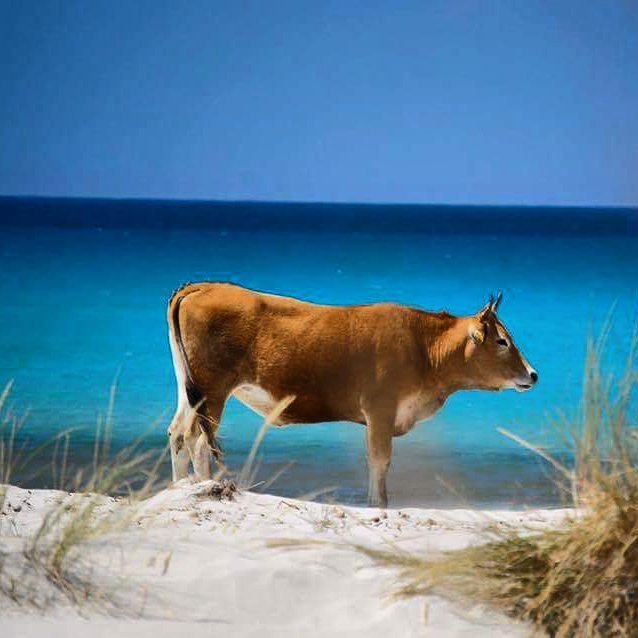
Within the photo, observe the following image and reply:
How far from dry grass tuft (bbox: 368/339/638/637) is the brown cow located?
224cm

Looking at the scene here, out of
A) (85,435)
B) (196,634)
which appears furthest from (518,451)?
(196,634)

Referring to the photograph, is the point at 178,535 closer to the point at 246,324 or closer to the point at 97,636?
the point at 97,636

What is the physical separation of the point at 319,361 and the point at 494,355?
69 cm

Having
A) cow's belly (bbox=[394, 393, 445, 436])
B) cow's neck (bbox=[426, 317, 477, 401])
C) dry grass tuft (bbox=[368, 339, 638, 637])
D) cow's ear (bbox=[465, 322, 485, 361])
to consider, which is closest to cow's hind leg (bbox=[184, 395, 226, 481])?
cow's belly (bbox=[394, 393, 445, 436])

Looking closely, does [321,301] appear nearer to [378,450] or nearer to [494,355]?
[494,355]

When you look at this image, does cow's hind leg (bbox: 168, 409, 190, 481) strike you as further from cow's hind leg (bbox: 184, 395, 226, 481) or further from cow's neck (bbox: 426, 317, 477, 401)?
cow's neck (bbox: 426, 317, 477, 401)

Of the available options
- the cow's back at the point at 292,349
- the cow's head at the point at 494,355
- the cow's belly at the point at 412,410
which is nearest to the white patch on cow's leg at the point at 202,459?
the cow's back at the point at 292,349

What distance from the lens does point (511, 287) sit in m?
24.1

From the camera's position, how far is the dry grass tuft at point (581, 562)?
2881mm

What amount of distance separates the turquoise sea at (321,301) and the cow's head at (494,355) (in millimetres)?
679

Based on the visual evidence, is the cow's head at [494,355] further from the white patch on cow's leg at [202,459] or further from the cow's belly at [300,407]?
the white patch on cow's leg at [202,459]

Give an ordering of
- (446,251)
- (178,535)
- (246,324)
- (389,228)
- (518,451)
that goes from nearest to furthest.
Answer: (178,535) → (246,324) → (518,451) → (446,251) → (389,228)

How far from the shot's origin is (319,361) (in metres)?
5.41

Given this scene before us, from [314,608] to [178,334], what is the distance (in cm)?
252
